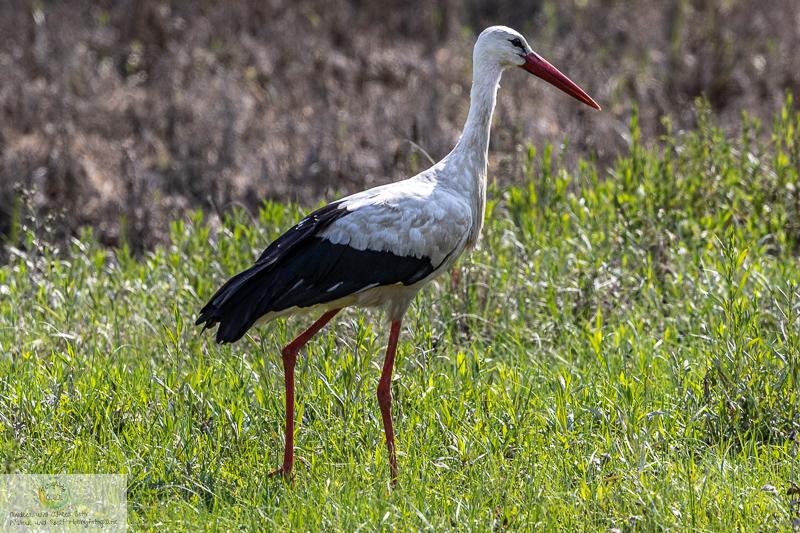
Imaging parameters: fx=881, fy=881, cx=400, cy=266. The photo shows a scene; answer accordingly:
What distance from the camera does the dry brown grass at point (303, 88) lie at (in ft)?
25.6

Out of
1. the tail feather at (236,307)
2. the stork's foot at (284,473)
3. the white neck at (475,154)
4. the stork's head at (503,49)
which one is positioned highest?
the stork's head at (503,49)

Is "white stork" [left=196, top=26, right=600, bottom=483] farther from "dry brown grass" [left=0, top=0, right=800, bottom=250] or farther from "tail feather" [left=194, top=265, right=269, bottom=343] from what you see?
"dry brown grass" [left=0, top=0, right=800, bottom=250]

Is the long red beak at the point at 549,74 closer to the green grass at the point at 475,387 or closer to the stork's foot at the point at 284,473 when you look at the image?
the green grass at the point at 475,387

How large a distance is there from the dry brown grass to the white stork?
2583 mm

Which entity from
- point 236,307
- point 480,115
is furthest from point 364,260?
point 480,115

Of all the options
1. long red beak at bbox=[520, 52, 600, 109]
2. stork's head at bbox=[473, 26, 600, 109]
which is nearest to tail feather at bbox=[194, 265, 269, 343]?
stork's head at bbox=[473, 26, 600, 109]

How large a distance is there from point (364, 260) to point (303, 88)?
6.30 metres

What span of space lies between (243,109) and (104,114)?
1.39m

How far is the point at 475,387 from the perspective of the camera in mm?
4031

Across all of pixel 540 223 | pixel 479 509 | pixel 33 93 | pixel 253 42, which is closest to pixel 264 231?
pixel 540 223

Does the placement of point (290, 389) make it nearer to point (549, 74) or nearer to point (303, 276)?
point (303, 276)

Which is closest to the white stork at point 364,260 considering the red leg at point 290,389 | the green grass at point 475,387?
the red leg at point 290,389

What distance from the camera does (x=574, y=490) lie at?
3.17 m

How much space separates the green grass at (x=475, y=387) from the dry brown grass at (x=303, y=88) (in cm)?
153
